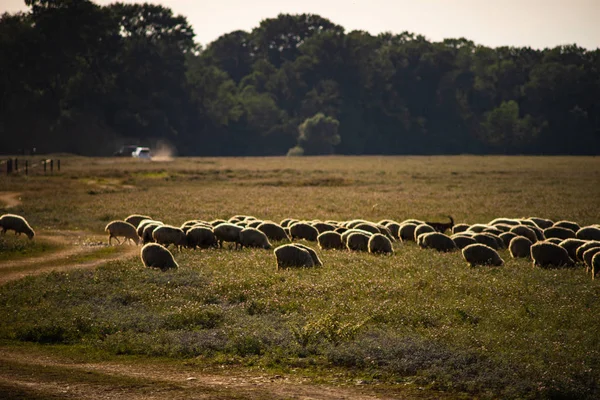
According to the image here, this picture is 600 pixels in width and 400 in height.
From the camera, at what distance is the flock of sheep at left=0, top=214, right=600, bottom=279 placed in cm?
1881

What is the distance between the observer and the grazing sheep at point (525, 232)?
2339 centimetres

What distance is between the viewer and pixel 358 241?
22.0 meters

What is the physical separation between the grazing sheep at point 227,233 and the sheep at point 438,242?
548cm

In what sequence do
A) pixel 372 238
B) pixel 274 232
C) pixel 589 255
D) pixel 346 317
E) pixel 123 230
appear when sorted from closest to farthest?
pixel 346 317 < pixel 589 255 < pixel 372 238 < pixel 274 232 < pixel 123 230

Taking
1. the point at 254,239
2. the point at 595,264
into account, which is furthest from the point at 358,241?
the point at 595,264

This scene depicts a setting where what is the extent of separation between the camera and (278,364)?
38.1 ft

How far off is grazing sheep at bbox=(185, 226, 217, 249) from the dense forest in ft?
266

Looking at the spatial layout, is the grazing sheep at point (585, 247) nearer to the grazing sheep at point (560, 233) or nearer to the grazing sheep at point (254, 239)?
the grazing sheep at point (560, 233)

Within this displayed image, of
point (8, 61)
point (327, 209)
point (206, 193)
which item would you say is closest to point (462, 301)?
point (327, 209)

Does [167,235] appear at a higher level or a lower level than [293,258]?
higher

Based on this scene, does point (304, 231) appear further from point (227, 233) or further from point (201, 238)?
point (201, 238)

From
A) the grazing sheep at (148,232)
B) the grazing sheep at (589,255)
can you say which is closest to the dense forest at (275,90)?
the grazing sheep at (148,232)

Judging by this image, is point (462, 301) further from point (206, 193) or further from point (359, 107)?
point (359, 107)

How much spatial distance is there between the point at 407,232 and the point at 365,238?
11.0 feet
